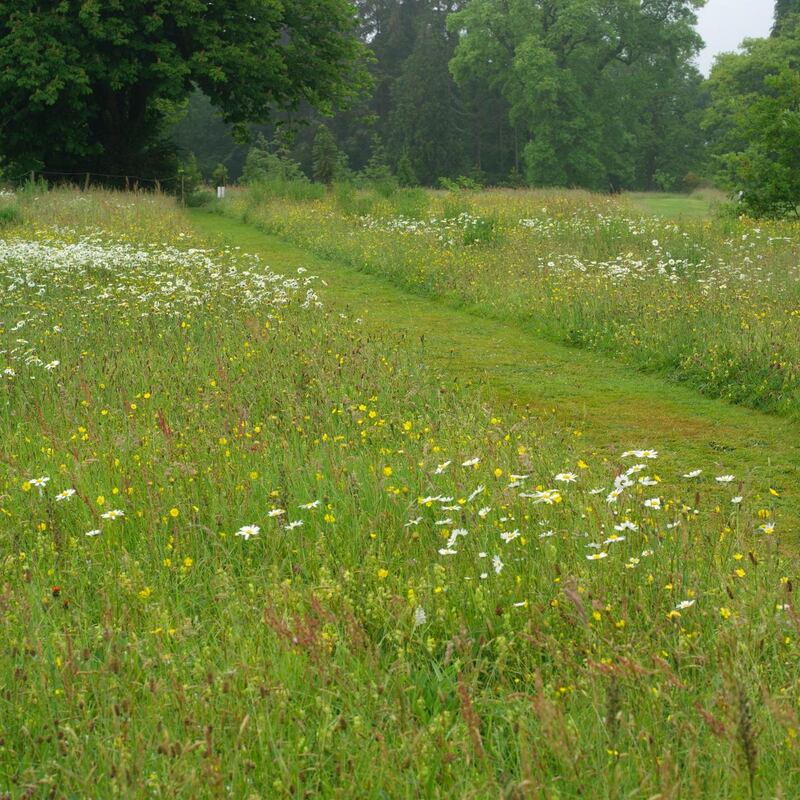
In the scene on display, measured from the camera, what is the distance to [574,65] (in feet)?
176

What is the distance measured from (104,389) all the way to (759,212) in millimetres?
12655

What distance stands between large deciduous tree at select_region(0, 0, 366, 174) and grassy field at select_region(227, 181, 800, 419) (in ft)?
29.9

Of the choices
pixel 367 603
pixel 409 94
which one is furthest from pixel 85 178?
pixel 409 94

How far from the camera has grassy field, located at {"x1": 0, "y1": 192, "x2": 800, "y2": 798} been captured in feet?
7.66

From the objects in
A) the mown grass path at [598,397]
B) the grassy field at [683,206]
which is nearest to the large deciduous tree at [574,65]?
the grassy field at [683,206]

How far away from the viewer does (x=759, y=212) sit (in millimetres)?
15625

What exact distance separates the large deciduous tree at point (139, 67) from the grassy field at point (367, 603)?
20.1 meters

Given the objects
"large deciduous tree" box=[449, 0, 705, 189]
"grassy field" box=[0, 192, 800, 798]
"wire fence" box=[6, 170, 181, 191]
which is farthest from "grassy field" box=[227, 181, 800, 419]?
"large deciduous tree" box=[449, 0, 705, 189]

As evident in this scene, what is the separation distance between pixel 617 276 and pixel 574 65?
47126 millimetres

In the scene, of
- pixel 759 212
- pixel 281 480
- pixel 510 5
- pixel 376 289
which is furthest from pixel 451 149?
pixel 281 480

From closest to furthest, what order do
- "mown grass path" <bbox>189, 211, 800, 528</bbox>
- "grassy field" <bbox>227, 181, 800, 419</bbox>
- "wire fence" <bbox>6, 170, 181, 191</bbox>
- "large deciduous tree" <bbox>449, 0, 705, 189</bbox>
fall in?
"mown grass path" <bbox>189, 211, 800, 528</bbox>
"grassy field" <bbox>227, 181, 800, 419</bbox>
"wire fence" <bbox>6, 170, 181, 191</bbox>
"large deciduous tree" <bbox>449, 0, 705, 189</bbox>

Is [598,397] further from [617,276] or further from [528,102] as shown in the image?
[528,102]

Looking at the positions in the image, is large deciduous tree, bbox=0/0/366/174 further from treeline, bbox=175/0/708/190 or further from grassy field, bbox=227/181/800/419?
treeline, bbox=175/0/708/190

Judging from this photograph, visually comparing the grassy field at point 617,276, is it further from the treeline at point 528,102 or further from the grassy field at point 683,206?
the treeline at point 528,102
